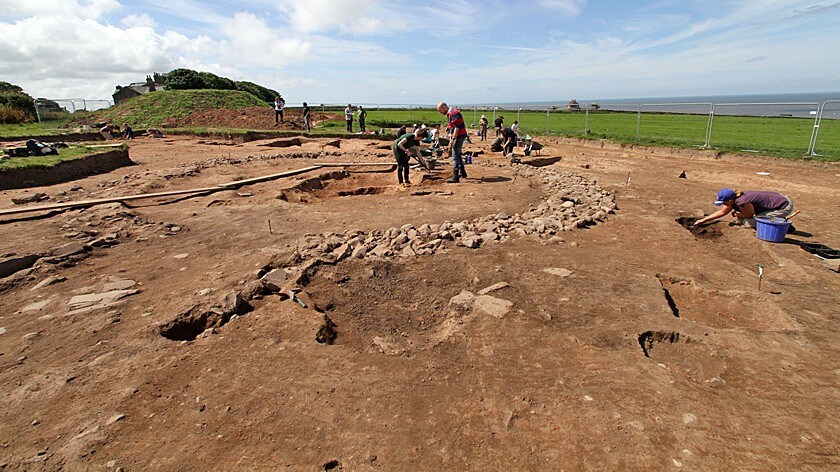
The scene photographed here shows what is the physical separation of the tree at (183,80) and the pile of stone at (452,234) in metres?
47.2

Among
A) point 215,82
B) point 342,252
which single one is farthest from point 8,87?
point 342,252

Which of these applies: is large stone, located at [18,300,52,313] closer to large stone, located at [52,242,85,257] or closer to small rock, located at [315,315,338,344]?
large stone, located at [52,242,85,257]

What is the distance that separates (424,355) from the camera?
137 inches

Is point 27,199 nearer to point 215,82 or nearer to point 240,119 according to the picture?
point 240,119

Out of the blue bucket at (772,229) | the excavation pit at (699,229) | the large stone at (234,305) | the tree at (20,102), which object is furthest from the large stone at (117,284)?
the tree at (20,102)

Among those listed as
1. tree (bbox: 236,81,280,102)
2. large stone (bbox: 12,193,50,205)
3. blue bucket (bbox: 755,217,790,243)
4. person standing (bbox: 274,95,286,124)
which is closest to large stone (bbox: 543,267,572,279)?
blue bucket (bbox: 755,217,790,243)

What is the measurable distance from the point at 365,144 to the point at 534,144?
8723 mm

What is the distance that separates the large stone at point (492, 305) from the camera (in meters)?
4.06

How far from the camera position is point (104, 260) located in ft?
18.6

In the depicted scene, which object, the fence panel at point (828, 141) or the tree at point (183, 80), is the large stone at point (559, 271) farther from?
the tree at point (183, 80)

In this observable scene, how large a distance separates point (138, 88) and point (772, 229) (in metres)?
68.0

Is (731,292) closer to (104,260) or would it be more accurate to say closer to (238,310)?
(238,310)

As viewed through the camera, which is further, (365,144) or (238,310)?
(365,144)

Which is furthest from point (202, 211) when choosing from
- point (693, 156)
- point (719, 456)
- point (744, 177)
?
point (693, 156)
